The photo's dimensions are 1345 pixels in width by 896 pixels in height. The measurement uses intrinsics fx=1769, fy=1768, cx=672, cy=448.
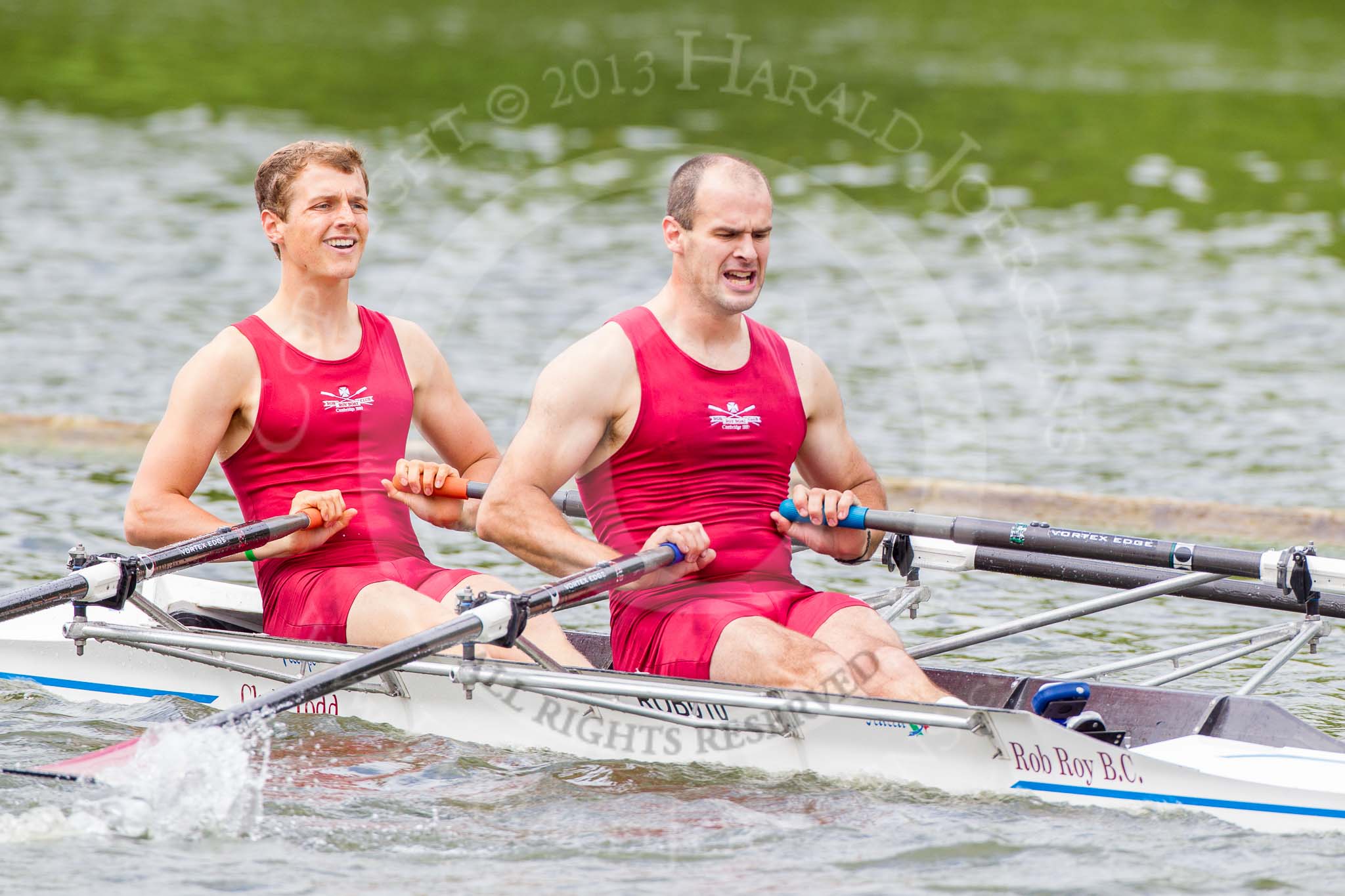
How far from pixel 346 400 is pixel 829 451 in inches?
68.9

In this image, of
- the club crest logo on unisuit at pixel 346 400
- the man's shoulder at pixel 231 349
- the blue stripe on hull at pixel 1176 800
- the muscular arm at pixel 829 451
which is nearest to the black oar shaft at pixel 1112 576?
the muscular arm at pixel 829 451

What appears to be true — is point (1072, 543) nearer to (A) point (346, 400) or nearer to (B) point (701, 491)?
(B) point (701, 491)

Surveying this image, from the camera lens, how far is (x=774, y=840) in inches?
204

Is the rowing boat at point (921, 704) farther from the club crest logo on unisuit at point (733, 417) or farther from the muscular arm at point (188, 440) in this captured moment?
the club crest logo on unisuit at point (733, 417)

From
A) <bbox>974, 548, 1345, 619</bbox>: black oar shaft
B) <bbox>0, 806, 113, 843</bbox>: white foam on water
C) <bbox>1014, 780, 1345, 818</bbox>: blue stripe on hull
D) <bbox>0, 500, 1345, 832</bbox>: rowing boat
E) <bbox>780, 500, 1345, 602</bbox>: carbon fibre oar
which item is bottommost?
<bbox>0, 806, 113, 843</bbox>: white foam on water

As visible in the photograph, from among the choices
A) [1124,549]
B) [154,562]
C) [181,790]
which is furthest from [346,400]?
[1124,549]

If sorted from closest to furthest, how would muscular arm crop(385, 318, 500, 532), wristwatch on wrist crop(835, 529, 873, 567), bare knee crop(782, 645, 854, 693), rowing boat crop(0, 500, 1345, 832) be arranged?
rowing boat crop(0, 500, 1345, 832) < bare knee crop(782, 645, 854, 693) < wristwatch on wrist crop(835, 529, 873, 567) < muscular arm crop(385, 318, 500, 532)

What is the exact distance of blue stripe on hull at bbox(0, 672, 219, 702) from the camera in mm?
6367

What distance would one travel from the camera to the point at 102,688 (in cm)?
652

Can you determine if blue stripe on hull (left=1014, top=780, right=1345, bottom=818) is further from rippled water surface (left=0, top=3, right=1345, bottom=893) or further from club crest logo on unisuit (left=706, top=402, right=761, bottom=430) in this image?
club crest logo on unisuit (left=706, top=402, right=761, bottom=430)

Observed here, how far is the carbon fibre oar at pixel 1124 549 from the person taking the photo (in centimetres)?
580

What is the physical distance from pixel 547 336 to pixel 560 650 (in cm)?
842

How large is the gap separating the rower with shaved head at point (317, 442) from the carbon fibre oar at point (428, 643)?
22.2 inches

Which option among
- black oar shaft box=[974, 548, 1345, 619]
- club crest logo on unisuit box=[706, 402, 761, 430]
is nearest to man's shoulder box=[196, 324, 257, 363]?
club crest logo on unisuit box=[706, 402, 761, 430]
